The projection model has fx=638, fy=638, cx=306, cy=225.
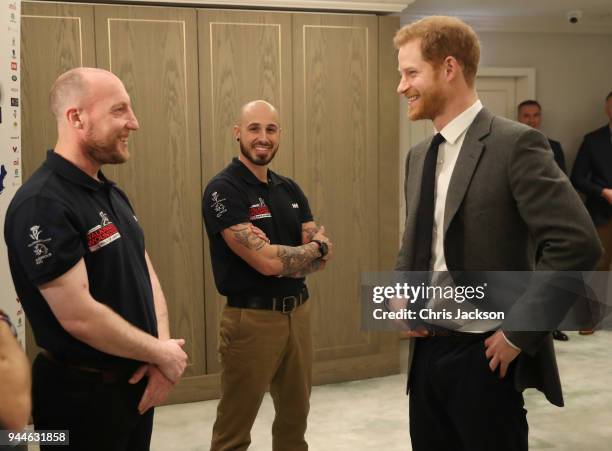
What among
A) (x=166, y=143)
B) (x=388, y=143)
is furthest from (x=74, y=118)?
(x=388, y=143)

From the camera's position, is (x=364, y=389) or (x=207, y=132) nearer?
(x=207, y=132)

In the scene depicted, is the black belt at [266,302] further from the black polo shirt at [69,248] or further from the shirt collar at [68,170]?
the shirt collar at [68,170]

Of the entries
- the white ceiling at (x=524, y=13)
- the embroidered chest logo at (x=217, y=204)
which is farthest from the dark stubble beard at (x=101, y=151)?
the white ceiling at (x=524, y=13)

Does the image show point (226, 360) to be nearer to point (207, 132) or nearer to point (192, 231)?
point (192, 231)

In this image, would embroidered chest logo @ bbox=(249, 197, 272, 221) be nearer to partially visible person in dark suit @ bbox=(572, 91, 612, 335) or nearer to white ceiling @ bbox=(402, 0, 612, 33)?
white ceiling @ bbox=(402, 0, 612, 33)

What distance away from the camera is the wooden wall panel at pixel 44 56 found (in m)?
3.23

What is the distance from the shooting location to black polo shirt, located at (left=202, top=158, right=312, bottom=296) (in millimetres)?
2410

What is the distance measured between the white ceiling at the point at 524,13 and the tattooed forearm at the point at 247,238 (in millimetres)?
A: 2814

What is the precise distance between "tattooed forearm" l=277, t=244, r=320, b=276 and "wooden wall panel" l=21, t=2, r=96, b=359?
1597mm

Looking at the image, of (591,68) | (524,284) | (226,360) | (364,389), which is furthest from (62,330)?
(591,68)

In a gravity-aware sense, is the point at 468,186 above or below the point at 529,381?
above

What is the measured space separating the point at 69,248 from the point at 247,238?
0.91 m

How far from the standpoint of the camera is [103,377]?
163 centimetres

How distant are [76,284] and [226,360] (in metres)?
1.08
